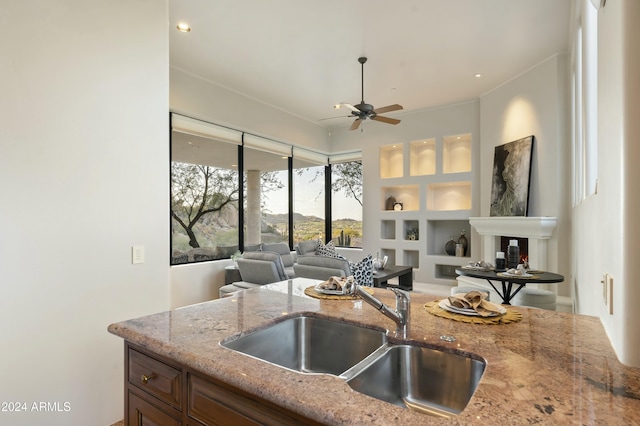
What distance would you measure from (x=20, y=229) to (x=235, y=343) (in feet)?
4.45

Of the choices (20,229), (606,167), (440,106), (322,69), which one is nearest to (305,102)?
(322,69)

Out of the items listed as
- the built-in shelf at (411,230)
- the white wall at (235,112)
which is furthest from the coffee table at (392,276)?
the white wall at (235,112)

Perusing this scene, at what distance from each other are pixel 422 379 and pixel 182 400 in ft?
2.63

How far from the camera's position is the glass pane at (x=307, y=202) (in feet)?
22.4

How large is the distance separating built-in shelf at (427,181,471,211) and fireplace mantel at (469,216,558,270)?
1.13 m

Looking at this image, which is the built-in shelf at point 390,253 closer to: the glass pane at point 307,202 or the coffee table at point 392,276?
the glass pane at point 307,202

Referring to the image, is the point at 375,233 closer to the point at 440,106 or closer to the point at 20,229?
the point at 440,106

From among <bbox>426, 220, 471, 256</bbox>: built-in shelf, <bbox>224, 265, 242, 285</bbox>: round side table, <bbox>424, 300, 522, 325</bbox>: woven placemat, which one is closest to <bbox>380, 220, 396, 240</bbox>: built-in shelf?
<bbox>426, 220, 471, 256</bbox>: built-in shelf

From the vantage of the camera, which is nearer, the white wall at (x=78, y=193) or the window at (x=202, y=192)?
the white wall at (x=78, y=193)

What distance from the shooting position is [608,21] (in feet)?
3.74

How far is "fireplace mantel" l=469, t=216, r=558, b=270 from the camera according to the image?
4355mm

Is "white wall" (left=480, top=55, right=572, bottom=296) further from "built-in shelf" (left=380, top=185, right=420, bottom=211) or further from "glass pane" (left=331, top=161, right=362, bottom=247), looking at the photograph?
"glass pane" (left=331, top=161, right=362, bottom=247)

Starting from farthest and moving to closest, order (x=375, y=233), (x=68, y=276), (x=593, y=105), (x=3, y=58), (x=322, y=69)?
(x=375, y=233), (x=322, y=69), (x=593, y=105), (x=68, y=276), (x=3, y=58)

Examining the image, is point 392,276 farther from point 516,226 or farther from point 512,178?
point 512,178
